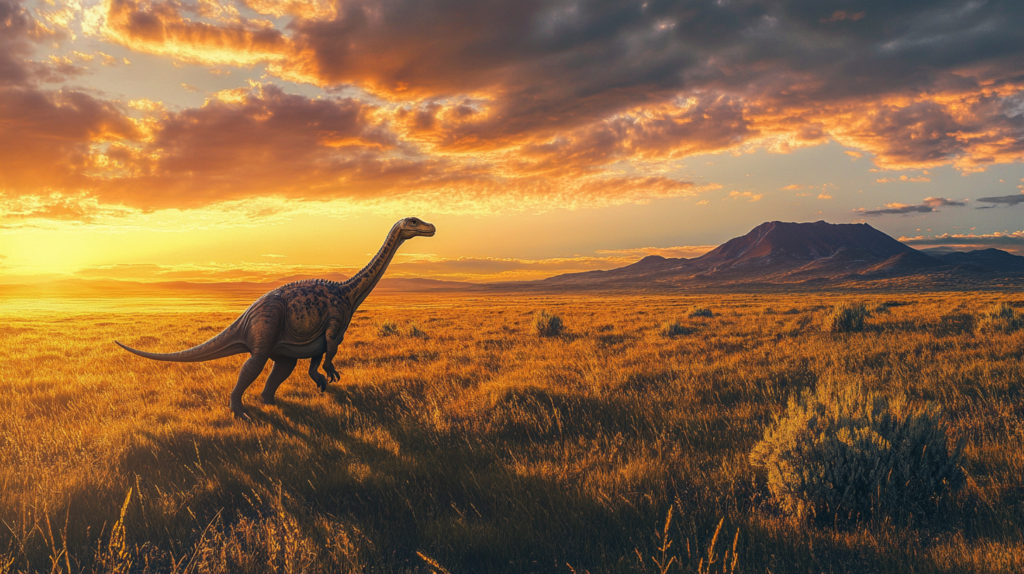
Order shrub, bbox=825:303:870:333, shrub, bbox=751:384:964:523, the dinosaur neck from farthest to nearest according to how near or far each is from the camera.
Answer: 1. shrub, bbox=825:303:870:333
2. the dinosaur neck
3. shrub, bbox=751:384:964:523

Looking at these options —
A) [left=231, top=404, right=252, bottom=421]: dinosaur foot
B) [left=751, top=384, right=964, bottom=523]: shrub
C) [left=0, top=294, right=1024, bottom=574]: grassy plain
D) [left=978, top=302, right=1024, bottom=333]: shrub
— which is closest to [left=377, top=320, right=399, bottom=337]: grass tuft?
[left=0, top=294, right=1024, bottom=574]: grassy plain

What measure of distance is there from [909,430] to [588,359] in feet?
23.4

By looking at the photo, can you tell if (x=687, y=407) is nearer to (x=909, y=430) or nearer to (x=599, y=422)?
(x=599, y=422)

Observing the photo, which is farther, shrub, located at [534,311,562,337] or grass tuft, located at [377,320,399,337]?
grass tuft, located at [377,320,399,337]

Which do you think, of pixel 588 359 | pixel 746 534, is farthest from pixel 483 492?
pixel 588 359

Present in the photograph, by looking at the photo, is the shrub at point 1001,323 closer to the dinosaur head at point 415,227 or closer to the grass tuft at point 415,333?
the dinosaur head at point 415,227

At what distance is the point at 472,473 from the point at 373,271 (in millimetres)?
3971

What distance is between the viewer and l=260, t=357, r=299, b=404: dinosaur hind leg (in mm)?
7090

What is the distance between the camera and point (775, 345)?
1216cm

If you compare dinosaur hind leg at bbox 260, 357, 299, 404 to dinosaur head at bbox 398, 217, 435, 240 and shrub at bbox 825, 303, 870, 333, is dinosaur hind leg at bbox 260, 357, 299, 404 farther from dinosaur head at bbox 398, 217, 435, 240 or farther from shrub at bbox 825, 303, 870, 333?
shrub at bbox 825, 303, 870, 333

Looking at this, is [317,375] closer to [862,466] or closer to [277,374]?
[277,374]

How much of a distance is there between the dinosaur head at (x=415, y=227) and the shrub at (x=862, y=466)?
5.35m

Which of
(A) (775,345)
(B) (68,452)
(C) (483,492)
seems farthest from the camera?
(A) (775,345)

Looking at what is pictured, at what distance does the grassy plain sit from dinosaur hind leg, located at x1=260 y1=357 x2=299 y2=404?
33 cm
